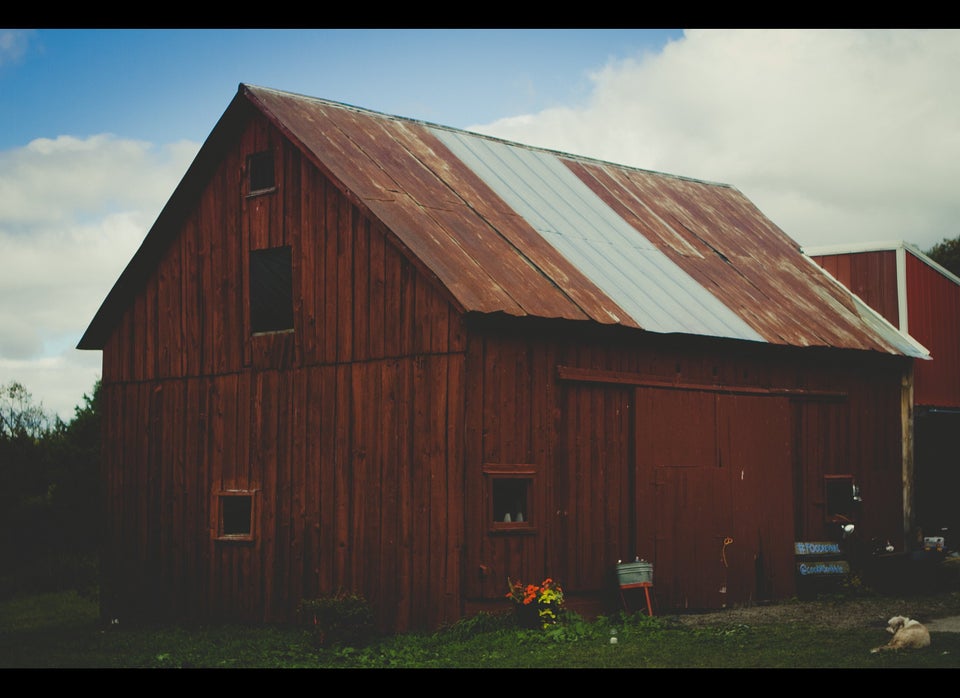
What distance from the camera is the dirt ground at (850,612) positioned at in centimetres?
1688

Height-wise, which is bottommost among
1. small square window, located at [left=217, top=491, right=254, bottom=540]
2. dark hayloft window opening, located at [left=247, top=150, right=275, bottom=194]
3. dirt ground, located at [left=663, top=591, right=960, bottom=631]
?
dirt ground, located at [left=663, top=591, right=960, bottom=631]

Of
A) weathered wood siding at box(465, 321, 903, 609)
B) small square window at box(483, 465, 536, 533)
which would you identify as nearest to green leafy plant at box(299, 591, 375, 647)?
weathered wood siding at box(465, 321, 903, 609)

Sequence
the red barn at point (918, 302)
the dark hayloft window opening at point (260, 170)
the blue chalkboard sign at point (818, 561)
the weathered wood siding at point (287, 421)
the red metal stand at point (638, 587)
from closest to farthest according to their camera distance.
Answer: the weathered wood siding at point (287, 421), the red metal stand at point (638, 587), the dark hayloft window opening at point (260, 170), the blue chalkboard sign at point (818, 561), the red barn at point (918, 302)

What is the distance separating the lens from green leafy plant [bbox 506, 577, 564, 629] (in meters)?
15.7

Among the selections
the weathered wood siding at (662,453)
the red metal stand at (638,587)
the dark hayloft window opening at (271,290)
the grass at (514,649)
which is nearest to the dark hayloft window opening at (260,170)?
the dark hayloft window opening at (271,290)

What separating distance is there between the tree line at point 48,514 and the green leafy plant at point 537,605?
580 inches

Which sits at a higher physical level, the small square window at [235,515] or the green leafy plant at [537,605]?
the small square window at [235,515]

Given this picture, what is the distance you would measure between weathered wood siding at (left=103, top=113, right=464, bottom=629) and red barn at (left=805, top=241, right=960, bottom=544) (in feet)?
39.4

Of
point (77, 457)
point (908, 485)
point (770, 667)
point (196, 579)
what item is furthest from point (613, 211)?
point (77, 457)

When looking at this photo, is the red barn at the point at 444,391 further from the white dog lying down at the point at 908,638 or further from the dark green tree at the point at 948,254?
the dark green tree at the point at 948,254

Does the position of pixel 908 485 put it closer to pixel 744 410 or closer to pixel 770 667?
pixel 744 410

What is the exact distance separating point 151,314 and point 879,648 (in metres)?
12.8

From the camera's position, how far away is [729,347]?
1969 cm

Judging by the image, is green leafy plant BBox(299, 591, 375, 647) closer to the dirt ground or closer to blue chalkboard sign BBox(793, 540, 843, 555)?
the dirt ground
